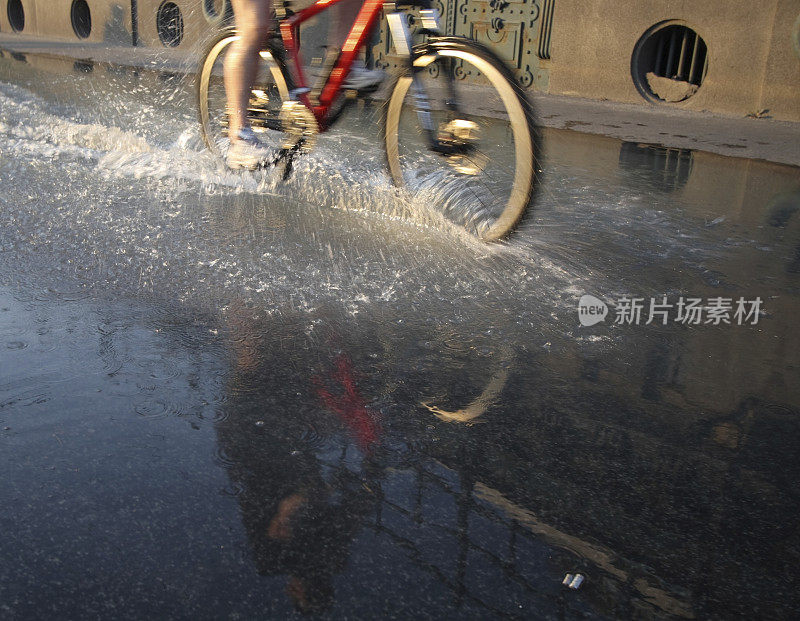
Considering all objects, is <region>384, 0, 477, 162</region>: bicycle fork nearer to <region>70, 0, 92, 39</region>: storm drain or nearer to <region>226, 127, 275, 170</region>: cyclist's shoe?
<region>226, 127, 275, 170</region>: cyclist's shoe

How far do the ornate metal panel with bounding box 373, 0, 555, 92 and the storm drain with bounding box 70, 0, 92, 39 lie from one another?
1008cm

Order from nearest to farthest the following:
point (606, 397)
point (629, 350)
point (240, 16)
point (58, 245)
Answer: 1. point (606, 397)
2. point (629, 350)
3. point (58, 245)
4. point (240, 16)

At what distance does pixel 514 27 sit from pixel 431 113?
7690 millimetres

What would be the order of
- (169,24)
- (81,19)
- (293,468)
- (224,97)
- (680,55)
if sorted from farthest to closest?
(81,19)
(169,24)
(680,55)
(224,97)
(293,468)

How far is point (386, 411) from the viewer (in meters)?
2.45

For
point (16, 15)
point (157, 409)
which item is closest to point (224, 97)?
point (157, 409)

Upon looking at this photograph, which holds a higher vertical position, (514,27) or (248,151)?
(514,27)

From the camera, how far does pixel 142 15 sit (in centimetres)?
1645

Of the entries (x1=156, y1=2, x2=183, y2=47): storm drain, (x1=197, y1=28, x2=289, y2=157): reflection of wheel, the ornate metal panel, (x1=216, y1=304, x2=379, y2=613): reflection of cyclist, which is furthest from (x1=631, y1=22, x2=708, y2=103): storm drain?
Result: (x1=156, y1=2, x2=183, y2=47): storm drain

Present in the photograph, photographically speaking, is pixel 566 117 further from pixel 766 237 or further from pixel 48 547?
pixel 48 547

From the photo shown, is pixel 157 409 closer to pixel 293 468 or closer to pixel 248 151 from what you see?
pixel 293 468

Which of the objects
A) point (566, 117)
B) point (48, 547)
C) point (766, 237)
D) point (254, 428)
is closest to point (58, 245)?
point (254, 428)

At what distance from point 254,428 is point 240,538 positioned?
501 mm

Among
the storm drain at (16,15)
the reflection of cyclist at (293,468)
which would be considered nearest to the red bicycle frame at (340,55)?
the reflection of cyclist at (293,468)
